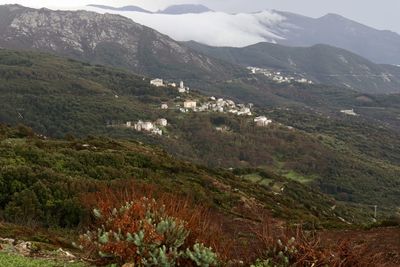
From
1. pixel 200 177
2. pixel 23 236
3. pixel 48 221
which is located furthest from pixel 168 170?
pixel 23 236

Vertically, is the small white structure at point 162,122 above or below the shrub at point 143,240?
below

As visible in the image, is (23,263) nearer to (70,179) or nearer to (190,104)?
(70,179)

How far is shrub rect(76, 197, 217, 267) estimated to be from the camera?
7.50 m

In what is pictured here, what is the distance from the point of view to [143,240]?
7621 millimetres

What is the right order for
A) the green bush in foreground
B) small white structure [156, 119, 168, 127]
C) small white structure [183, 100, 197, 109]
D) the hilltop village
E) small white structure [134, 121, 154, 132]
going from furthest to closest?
1. small white structure [183, 100, 197, 109]
2. small white structure [156, 119, 168, 127]
3. the hilltop village
4. small white structure [134, 121, 154, 132]
5. the green bush in foreground

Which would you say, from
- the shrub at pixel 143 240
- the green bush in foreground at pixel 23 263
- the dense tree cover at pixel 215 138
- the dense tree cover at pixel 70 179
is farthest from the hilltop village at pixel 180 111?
the shrub at pixel 143 240

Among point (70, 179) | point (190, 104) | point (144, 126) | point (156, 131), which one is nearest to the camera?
point (70, 179)

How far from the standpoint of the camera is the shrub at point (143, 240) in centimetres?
750

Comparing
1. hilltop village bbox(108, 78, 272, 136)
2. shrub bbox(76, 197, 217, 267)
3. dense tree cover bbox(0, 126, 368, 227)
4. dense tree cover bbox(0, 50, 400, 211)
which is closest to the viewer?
shrub bbox(76, 197, 217, 267)

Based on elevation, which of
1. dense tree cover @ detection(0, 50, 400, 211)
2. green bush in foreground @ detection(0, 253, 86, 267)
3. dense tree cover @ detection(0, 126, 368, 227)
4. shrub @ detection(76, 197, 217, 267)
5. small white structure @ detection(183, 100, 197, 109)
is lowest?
dense tree cover @ detection(0, 50, 400, 211)

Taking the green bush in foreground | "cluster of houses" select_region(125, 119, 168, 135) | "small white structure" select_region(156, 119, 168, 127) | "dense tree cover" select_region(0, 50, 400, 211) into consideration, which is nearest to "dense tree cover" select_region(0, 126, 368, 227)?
the green bush in foreground

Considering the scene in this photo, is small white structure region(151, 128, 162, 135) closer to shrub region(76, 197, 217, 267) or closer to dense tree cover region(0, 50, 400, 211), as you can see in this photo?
dense tree cover region(0, 50, 400, 211)

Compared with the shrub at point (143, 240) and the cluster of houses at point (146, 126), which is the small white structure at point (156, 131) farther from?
the shrub at point (143, 240)

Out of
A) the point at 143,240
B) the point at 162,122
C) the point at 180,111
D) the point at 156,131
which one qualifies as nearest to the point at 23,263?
the point at 143,240
